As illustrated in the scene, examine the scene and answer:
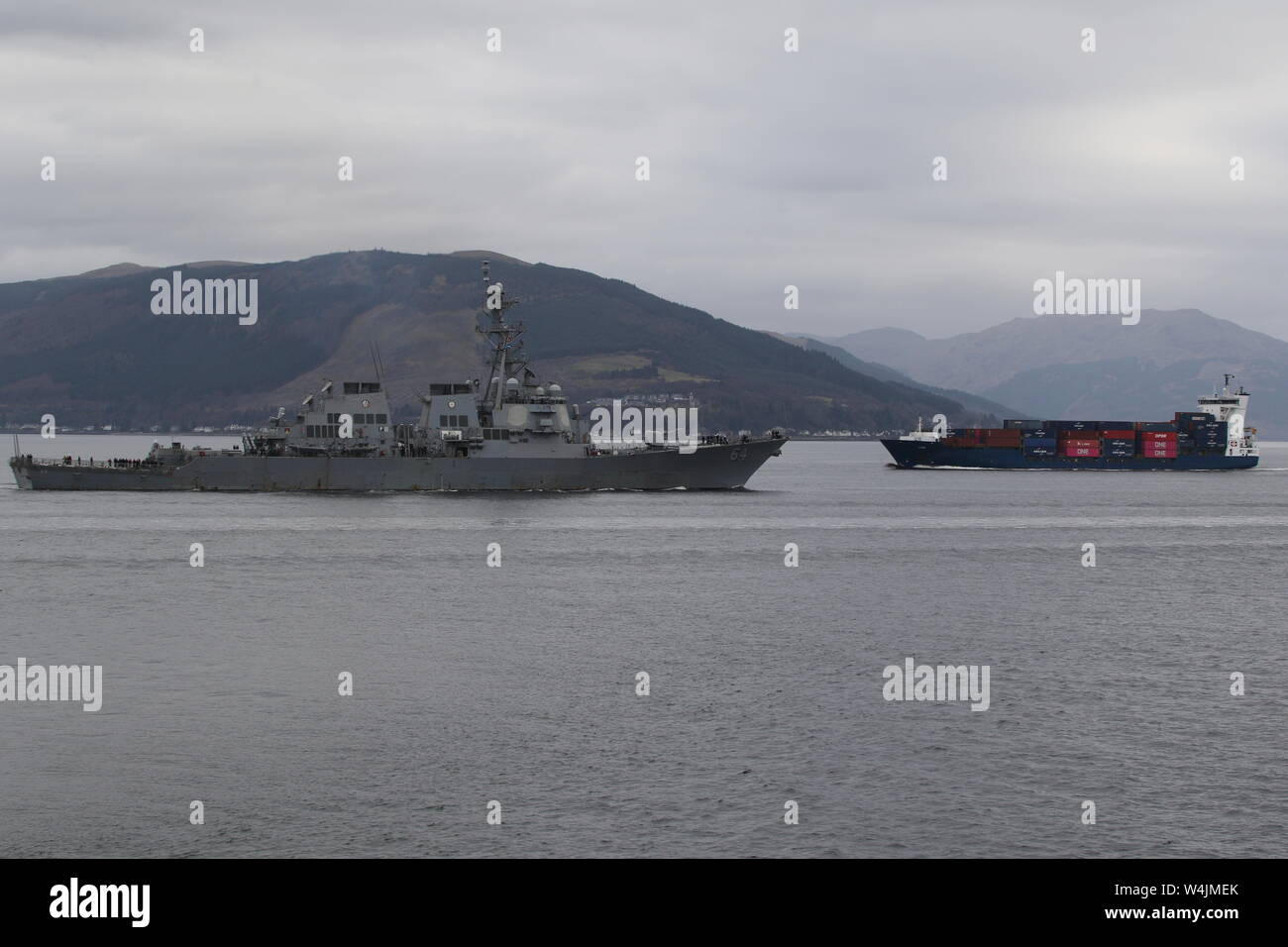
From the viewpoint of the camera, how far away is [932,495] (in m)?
107

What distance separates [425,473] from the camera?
9044 centimetres

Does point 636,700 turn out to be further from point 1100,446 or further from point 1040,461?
point 1100,446

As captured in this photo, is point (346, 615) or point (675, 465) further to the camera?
point (675, 465)

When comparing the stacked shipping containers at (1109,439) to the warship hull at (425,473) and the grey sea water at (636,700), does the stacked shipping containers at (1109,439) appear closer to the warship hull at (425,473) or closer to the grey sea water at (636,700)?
A: the warship hull at (425,473)

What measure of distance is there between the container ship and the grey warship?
71.1 meters

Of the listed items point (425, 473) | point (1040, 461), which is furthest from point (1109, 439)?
point (425, 473)

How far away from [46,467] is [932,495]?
7518cm

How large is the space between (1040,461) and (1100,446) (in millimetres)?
7404

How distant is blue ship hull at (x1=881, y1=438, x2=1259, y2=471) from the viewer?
154 meters
